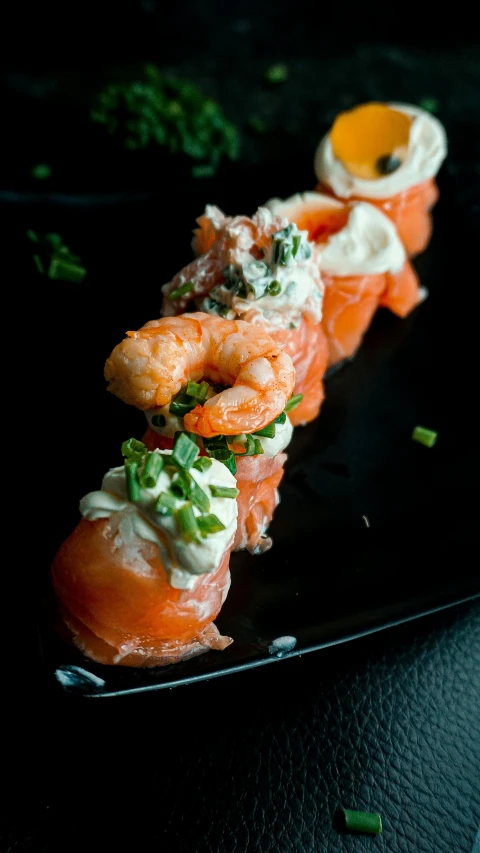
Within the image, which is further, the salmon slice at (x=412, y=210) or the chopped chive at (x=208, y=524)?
the salmon slice at (x=412, y=210)

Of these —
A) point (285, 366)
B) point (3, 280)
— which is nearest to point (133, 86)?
point (3, 280)

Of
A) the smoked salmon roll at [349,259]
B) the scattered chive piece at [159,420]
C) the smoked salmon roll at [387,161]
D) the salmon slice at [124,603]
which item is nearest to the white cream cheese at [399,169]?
the smoked salmon roll at [387,161]

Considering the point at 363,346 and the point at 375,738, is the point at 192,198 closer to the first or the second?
the point at 363,346

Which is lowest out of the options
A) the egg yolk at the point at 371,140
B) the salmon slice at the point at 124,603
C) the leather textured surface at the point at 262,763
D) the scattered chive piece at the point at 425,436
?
the leather textured surface at the point at 262,763

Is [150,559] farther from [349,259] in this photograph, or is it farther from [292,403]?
[349,259]

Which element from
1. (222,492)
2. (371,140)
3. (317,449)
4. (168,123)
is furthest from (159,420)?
(168,123)

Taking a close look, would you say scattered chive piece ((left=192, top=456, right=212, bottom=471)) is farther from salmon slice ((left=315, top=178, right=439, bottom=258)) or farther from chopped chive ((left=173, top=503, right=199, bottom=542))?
salmon slice ((left=315, top=178, right=439, bottom=258))

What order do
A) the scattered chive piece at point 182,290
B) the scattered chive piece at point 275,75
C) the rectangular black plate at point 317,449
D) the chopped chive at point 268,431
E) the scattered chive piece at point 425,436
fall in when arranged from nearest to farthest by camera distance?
1. the chopped chive at point 268,431
2. the rectangular black plate at point 317,449
3. the scattered chive piece at point 182,290
4. the scattered chive piece at point 425,436
5. the scattered chive piece at point 275,75

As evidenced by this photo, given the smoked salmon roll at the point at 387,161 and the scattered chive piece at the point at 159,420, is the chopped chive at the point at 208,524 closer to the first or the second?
the scattered chive piece at the point at 159,420
